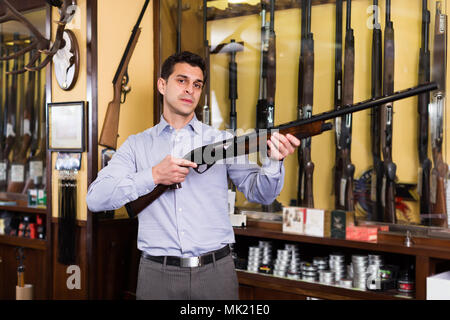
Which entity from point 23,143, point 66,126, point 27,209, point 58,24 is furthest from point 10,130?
point 58,24

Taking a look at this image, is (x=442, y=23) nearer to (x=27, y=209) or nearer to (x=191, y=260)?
(x=191, y=260)

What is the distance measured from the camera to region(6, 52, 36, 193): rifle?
453cm

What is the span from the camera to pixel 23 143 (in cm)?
456

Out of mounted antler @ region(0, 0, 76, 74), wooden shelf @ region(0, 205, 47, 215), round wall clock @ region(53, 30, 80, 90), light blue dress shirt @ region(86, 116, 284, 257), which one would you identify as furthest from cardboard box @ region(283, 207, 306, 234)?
wooden shelf @ region(0, 205, 47, 215)

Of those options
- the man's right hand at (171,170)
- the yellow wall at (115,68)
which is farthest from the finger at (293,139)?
the yellow wall at (115,68)

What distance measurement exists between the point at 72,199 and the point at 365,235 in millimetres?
1788

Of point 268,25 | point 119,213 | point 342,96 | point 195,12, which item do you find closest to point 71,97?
point 119,213

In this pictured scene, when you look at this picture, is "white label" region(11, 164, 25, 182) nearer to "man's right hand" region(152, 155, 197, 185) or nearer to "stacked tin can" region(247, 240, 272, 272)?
"stacked tin can" region(247, 240, 272, 272)

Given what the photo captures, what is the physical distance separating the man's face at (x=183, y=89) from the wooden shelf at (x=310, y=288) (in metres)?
1.23

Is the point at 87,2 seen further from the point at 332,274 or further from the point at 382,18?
the point at 332,274

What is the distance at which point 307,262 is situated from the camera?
2.89 m

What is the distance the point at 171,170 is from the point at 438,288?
4.46ft

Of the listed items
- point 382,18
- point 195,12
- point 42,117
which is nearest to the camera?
point 382,18

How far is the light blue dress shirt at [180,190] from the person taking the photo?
195cm
